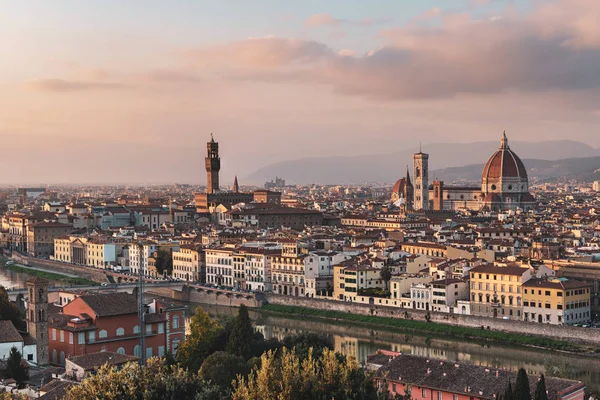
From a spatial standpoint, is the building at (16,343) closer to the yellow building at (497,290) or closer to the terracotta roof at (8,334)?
the terracotta roof at (8,334)

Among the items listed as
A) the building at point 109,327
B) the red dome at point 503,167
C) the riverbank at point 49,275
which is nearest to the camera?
the building at point 109,327

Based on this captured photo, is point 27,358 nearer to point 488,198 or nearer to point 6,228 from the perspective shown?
point 6,228

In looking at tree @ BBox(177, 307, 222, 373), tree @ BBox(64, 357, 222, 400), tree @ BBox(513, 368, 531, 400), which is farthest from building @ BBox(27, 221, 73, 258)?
tree @ BBox(64, 357, 222, 400)

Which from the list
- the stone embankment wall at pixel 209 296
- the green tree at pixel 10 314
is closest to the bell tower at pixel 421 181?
the stone embankment wall at pixel 209 296

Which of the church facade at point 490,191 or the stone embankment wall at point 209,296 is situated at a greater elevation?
the church facade at point 490,191

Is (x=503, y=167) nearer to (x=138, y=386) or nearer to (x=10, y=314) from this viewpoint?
(x=10, y=314)

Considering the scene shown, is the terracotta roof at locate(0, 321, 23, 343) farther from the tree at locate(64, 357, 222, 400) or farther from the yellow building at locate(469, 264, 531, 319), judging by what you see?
the yellow building at locate(469, 264, 531, 319)

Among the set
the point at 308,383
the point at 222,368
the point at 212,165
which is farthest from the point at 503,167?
the point at 308,383

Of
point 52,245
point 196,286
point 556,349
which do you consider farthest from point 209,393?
point 52,245
